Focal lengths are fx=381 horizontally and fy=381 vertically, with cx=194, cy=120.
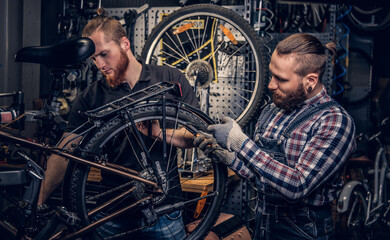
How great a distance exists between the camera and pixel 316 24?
3863 millimetres

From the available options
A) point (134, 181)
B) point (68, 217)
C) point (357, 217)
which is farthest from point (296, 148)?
point (357, 217)

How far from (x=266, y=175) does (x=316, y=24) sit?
9.24 feet

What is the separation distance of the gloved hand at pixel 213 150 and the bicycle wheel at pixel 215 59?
917mm

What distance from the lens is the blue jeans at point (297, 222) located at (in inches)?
62.8

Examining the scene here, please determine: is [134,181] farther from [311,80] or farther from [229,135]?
[311,80]

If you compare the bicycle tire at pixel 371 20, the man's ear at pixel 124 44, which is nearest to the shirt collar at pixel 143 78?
the man's ear at pixel 124 44

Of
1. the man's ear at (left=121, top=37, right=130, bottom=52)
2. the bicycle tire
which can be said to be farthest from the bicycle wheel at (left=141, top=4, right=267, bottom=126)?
the bicycle tire

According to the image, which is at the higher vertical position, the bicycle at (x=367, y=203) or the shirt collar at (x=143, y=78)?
the shirt collar at (x=143, y=78)

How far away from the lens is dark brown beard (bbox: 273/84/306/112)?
162cm

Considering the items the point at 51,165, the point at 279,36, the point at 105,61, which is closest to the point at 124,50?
the point at 105,61

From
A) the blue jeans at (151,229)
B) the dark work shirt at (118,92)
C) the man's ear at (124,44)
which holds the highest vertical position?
the man's ear at (124,44)

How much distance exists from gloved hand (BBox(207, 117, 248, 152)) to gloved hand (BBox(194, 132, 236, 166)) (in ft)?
0.17

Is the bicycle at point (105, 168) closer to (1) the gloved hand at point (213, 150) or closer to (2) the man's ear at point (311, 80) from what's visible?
(1) the gloved hand at point (213, 150)

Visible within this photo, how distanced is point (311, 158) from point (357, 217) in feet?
9.91
